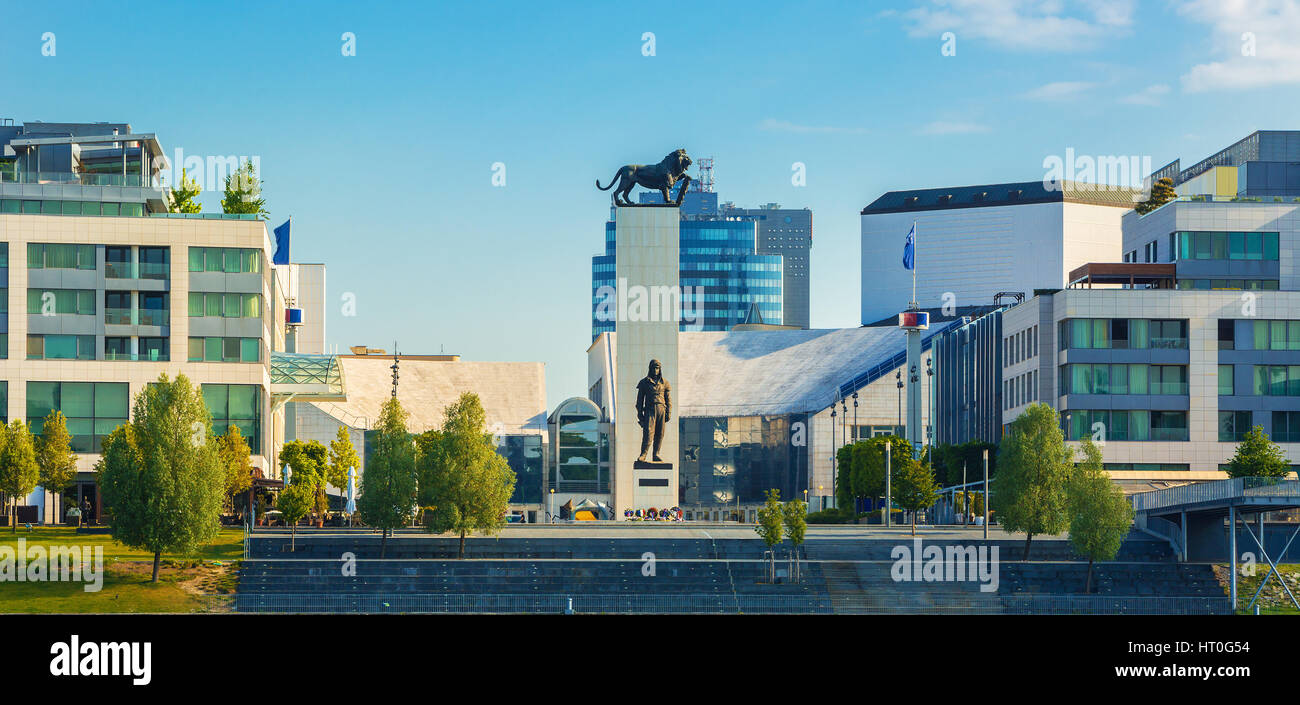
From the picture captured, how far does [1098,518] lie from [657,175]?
44285 mm

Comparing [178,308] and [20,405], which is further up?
[178,308]

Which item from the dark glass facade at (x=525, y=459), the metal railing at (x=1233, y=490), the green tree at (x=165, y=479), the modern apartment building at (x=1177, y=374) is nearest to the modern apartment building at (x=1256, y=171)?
the modern apartment building at (x=1177, y=374)

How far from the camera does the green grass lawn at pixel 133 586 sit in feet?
186

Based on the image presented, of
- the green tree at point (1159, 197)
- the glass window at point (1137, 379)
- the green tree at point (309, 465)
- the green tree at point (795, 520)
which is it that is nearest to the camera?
the green tree at point (795, 520)

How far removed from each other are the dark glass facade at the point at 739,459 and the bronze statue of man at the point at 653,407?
42.1 metres

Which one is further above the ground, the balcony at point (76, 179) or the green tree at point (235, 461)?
the balcony at point (76, 179)

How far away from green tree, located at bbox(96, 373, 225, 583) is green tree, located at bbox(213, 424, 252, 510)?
1002 centimetres

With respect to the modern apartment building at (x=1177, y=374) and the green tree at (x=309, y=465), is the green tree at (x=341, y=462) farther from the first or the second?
the modern apartment building at (x=1177, y=374)

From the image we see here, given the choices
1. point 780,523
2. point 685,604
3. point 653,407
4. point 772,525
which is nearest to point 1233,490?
point 780,523

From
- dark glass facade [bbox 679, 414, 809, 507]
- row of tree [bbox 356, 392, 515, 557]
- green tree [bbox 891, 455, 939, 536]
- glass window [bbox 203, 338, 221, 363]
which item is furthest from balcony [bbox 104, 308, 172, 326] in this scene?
dark glass facade [bbox 679, 414, 809, 507]
